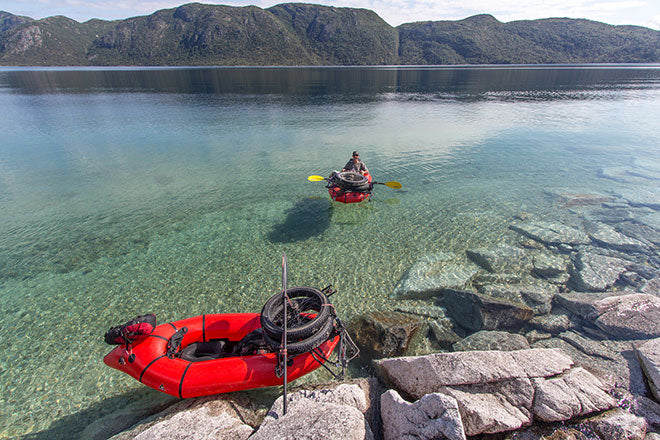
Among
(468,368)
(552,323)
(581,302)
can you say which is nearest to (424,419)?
(468,368)

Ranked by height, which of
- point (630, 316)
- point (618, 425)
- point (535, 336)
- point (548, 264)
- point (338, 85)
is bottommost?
point (535, 336)

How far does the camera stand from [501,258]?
9.95 m

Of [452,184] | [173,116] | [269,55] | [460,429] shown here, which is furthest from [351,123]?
[269,55]

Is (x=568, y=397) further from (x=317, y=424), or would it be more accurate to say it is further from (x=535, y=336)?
(x=317, y=424)

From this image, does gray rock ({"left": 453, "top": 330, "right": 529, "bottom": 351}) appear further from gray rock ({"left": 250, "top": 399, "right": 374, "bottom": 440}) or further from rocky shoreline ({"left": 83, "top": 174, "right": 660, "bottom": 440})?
gray rock ({"left": 250, "top": 399, "right": 374, "bottom": 440})

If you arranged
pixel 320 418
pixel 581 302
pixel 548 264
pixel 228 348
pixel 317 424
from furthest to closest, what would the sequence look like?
pixel 548 264 < pixel 581 302 < pixel 228 348 < pixel 320 418 < pixel 317 424

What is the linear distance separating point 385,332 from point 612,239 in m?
10.1

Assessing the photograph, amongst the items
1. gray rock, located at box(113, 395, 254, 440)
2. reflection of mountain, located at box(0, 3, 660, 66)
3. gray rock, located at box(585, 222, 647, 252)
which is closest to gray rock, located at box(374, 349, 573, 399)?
gray rock, located at box(113, 395, 254, 440)

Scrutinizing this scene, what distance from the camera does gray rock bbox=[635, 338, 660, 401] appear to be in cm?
498

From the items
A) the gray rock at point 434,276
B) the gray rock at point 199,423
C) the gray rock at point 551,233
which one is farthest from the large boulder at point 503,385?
the gray rock at point 551,233

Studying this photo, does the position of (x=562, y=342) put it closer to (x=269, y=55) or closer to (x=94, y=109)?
(x=94, y=109)

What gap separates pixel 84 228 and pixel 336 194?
34.4ft

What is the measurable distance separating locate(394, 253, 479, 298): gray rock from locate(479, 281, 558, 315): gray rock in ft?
2.74

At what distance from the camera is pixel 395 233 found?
1184cm
